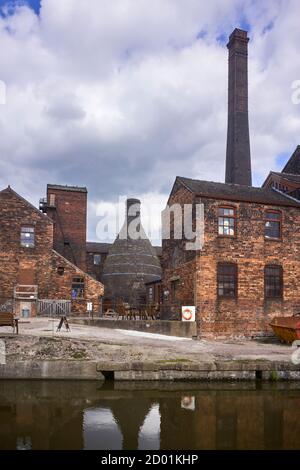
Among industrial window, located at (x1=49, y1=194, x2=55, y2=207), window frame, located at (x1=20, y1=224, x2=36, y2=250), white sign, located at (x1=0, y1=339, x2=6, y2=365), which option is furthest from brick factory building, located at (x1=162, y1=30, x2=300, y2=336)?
industrial window, located at (x1=49, y1=194, x2=55, y2=207)

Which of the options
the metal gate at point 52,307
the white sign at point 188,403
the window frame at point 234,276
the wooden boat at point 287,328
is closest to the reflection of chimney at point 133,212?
the metal gate at point 52,307

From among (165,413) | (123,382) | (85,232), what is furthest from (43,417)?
(85,232)

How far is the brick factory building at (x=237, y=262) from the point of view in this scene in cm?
1911

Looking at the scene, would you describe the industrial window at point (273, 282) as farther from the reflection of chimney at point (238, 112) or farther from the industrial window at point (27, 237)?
the industrial window at point (27, 237)

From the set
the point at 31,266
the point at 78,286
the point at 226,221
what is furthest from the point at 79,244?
the point at 226,221

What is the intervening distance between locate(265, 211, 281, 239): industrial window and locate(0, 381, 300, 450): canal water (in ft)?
31.6

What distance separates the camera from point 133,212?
139 feet

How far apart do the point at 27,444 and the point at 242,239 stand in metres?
14.5

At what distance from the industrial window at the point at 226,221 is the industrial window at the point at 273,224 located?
1.80m

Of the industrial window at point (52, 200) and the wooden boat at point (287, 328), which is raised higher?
the industrial window at point (52, 200)

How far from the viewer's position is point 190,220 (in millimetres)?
20078

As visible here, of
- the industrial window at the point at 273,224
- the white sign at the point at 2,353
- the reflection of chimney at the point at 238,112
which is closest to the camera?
the white sign at the point at 2,353

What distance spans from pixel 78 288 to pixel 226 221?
1258 centimetres

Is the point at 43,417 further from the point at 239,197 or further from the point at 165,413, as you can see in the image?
the point at 239,197
